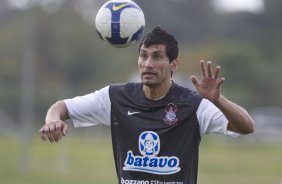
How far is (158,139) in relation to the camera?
8656mm

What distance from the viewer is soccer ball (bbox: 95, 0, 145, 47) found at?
9305 mm

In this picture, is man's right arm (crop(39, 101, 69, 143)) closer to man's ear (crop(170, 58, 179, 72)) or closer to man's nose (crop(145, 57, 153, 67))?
man's nose (crop(145, 57, 153, 67))

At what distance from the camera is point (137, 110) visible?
29.2 ft

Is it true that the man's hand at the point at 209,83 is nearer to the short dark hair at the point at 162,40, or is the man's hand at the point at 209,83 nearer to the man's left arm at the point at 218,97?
the man's left arm at the point at 218,97

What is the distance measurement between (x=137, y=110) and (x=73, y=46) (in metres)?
59.4

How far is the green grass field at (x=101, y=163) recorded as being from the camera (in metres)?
25.4

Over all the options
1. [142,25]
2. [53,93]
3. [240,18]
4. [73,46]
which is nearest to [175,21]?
[240,18]

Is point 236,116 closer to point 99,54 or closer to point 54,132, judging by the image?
point 54,132

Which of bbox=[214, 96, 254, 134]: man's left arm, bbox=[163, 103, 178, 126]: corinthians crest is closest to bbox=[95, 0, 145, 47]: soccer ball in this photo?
bbox=[163, 103, 178, 126]: corinthians crest

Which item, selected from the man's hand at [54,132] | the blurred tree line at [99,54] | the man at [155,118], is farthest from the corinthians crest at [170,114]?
the blurred tree line at [99,54]

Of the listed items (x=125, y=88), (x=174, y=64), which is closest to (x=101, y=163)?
(x=125, y=88)

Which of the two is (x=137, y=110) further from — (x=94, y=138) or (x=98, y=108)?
(x=94, y=138)

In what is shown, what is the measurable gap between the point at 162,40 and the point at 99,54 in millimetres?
59860

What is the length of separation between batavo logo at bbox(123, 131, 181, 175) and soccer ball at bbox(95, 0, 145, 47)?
122cm
